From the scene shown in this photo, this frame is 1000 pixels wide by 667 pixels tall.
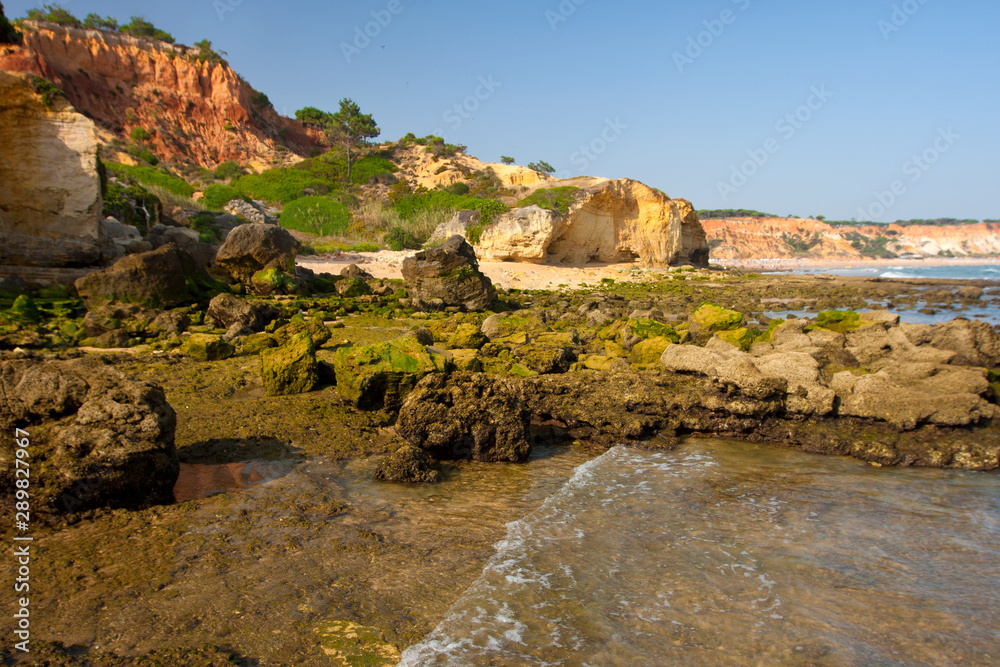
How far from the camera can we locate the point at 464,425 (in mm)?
5879

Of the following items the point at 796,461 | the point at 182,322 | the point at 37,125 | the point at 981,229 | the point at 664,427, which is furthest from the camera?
the point at 981,229

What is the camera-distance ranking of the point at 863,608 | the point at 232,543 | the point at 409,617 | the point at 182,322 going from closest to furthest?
the point at 409,617, the point at 863,608, the point at 232,543, the point at 182,322

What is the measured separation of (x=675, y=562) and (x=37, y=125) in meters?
17.4

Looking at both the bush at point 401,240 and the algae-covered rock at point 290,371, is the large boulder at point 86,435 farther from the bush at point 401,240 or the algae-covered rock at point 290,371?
the bush at point 401,240

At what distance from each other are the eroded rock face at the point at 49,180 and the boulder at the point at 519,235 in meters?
17.9

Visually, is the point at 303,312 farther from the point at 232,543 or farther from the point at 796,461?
the point at 796,461

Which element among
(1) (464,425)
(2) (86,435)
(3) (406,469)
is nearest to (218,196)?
(1) (464,425)

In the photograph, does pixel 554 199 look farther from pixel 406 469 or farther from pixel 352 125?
pixel 352 125

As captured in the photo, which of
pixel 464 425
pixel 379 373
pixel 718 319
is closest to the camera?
pixel 464 425

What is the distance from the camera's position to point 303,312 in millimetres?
12789

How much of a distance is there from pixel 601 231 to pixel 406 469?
99.1 feet

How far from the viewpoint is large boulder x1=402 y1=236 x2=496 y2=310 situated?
14484mm

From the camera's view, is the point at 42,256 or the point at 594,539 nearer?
the point at 594,539

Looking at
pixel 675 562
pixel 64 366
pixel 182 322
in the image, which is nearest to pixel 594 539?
pixel 675 562
